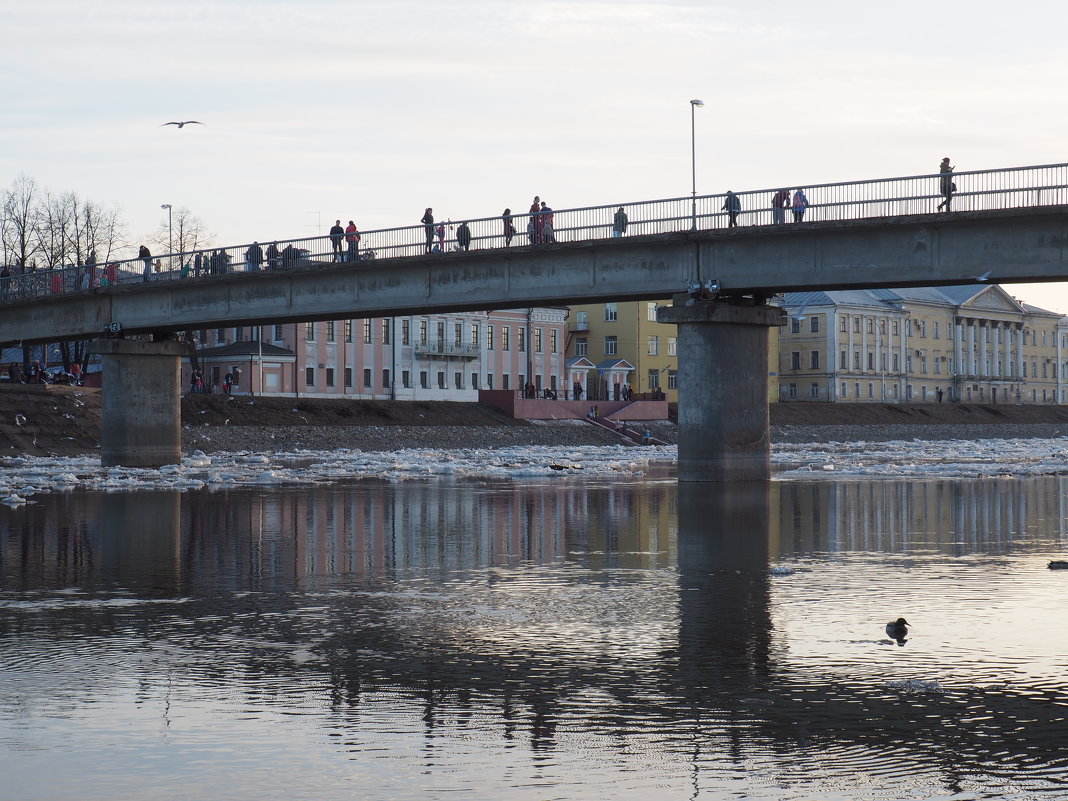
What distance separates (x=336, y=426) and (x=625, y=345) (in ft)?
200

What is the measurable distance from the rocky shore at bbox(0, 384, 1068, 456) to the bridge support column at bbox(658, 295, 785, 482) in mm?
32818

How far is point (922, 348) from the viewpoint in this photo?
513ft

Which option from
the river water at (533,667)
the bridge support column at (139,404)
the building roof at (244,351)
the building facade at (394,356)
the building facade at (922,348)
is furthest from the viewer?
the building facade at (922,348)

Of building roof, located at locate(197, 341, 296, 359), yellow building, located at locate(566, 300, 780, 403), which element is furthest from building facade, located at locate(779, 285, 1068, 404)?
building roof, located at locate(197, 341, 296, 359)

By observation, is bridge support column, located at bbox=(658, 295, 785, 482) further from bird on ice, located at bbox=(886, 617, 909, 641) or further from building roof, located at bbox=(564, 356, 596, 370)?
building roof, located at bbox=(564, 356, 596, 370)

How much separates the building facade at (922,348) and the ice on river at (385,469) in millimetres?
77522

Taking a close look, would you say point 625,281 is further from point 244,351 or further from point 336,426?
point 244,351

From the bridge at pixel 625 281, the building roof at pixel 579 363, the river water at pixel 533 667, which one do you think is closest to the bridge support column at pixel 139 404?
the bridge at pixel 625 281

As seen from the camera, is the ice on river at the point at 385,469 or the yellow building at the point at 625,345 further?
the yellow building at the point at 625,345

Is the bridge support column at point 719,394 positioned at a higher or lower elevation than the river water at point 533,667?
higher

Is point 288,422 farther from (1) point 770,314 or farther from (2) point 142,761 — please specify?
(2) point 142,761

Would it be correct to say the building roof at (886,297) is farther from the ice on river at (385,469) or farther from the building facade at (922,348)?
the ice on river at (385,469)

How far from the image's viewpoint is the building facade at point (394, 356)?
103 meters

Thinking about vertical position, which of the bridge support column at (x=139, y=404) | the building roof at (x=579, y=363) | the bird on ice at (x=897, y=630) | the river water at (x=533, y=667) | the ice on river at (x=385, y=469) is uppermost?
the building roof at (x=579, y=363)
